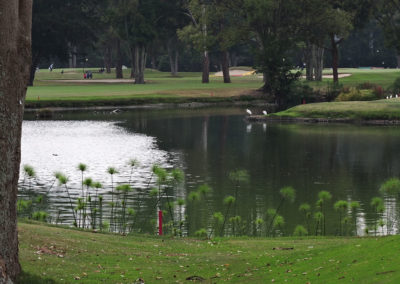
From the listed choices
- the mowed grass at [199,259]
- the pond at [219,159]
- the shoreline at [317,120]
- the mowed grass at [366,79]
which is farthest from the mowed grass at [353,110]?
the mowed grass at [199,259]

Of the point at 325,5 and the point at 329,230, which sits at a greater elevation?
the point at 325,5

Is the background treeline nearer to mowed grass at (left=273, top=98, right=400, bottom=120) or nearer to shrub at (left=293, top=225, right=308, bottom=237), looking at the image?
mowed grass at (left=273, top=98, right=400, bottom=120)

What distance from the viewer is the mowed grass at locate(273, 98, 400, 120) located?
71.2 meters

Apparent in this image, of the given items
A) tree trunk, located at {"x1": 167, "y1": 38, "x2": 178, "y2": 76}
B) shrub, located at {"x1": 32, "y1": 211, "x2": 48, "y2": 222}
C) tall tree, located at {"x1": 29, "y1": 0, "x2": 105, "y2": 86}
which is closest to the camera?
shrub, located at {"x1": 32, "y1": 211, "x2": 48, "y2": 222}

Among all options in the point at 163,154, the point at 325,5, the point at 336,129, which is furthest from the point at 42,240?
the point at 325,5

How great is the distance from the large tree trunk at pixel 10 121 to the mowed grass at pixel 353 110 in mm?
57171

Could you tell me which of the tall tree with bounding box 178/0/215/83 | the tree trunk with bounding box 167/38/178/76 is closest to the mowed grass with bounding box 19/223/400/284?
the tall tree with bounding box 178/0/215/83

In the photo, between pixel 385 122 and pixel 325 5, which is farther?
pixel 325 5

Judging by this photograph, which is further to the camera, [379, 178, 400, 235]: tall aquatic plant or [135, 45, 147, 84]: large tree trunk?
[135, 45, 147, 84]: large tree trunk

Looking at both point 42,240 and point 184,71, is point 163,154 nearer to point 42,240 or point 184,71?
point 42,240

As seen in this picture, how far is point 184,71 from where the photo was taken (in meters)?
186

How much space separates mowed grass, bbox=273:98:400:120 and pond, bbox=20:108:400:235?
3926 mm

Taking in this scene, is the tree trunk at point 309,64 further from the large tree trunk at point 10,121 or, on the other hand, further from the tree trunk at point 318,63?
the large tree trunk at point 10,121

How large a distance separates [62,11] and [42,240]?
104398 mm
